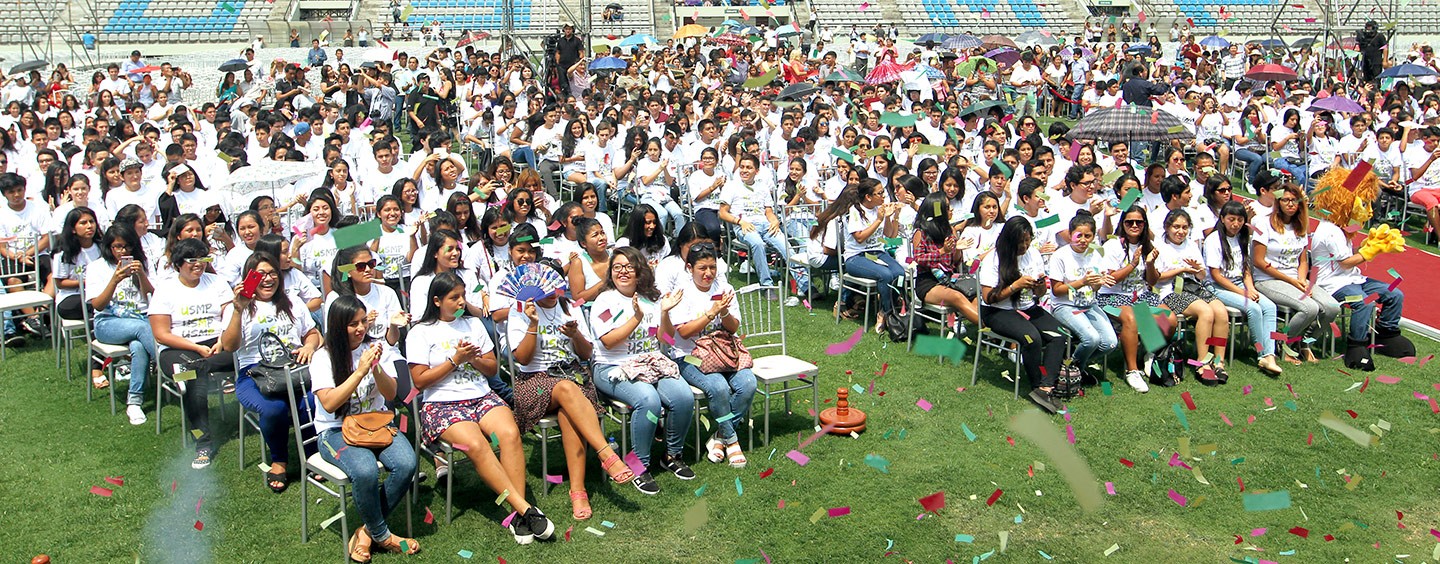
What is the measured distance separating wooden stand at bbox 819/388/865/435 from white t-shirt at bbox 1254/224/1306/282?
3359 millimetres

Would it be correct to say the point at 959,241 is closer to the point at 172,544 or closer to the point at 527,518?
the point at 527,518

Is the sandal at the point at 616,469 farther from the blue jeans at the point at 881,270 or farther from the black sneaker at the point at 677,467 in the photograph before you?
the blue jeans at the point at 881,270

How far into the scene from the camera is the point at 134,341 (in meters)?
7.32

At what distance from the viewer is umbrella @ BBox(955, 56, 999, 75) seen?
19516 mm

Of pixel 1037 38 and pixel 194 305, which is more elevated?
pixel 1037 38

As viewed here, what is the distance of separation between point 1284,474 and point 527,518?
381 centimetres

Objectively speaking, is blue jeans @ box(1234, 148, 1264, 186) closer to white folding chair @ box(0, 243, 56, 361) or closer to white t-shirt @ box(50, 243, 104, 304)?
white t-shirt @ box(50, 243, 104, 304)

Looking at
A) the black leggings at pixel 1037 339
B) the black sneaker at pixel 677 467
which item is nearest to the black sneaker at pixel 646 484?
the black sneaker at pixel 677 467

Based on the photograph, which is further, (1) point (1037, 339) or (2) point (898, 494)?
(1) point (1037, 339)

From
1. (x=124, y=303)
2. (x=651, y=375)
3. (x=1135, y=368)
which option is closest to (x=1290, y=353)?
(x=1135, y=368)

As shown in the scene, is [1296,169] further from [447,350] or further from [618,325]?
[447,350]

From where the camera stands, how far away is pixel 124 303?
297 inches

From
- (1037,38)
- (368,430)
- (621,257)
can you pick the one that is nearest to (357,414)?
(368,430)

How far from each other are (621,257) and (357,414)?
1.54m
